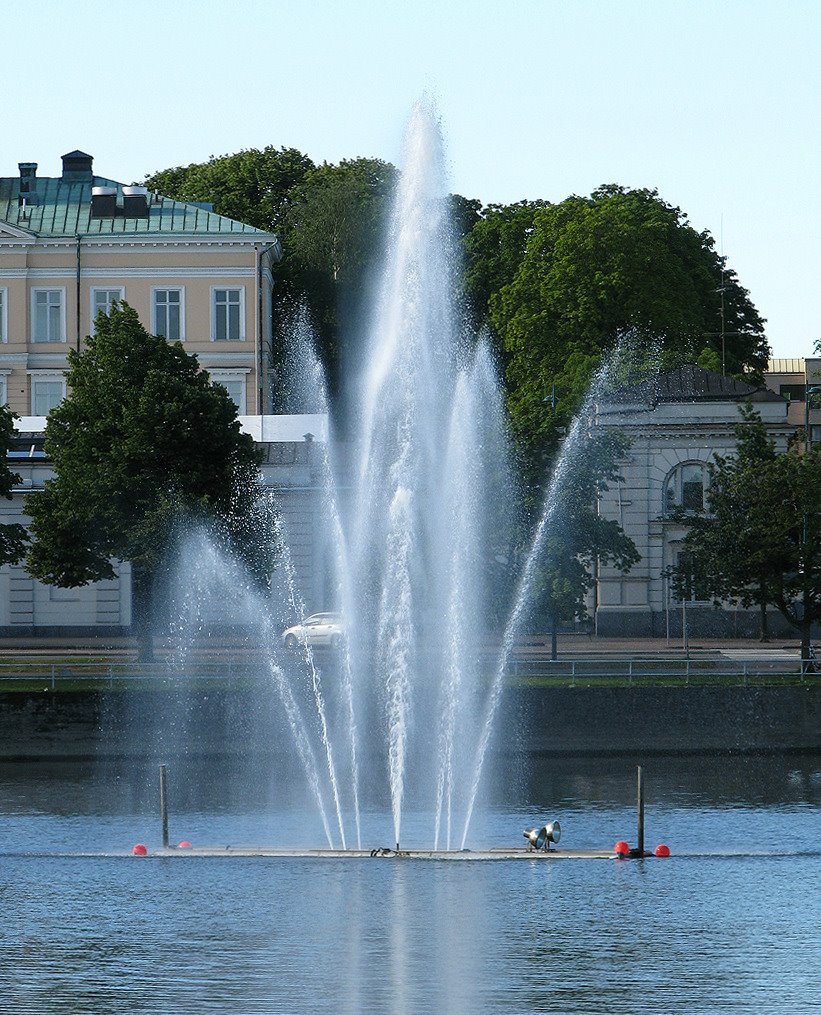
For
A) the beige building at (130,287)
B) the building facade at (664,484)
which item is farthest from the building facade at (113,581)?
the beige building at (130,287)

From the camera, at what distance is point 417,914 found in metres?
28.7

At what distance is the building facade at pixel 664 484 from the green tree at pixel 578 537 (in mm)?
6522

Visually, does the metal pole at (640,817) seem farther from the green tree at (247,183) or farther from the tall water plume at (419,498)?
the green tree at (247,183)

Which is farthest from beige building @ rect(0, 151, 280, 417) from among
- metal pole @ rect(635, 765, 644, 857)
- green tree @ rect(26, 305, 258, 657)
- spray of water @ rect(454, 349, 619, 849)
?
metal pole @ rect(635, 765, 644, 857)

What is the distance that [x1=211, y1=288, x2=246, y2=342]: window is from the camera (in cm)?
8525

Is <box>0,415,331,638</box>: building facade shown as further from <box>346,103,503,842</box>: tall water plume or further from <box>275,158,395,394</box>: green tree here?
<box>275,158,395,394</box>: green tree

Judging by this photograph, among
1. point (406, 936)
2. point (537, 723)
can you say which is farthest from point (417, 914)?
point (537, 723)

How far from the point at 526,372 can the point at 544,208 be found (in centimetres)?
875

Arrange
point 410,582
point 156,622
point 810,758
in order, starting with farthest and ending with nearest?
point 156,622 → point 810,758 → point 410,582

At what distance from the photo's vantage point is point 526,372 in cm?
8562

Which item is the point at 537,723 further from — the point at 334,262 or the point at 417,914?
the point at 334,262

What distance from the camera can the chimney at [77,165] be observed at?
89.3 metres

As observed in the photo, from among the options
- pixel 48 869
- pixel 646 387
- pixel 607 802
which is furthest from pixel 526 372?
pixel 48 869

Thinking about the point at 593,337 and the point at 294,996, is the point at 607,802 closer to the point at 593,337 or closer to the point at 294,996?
the point at 294,996
